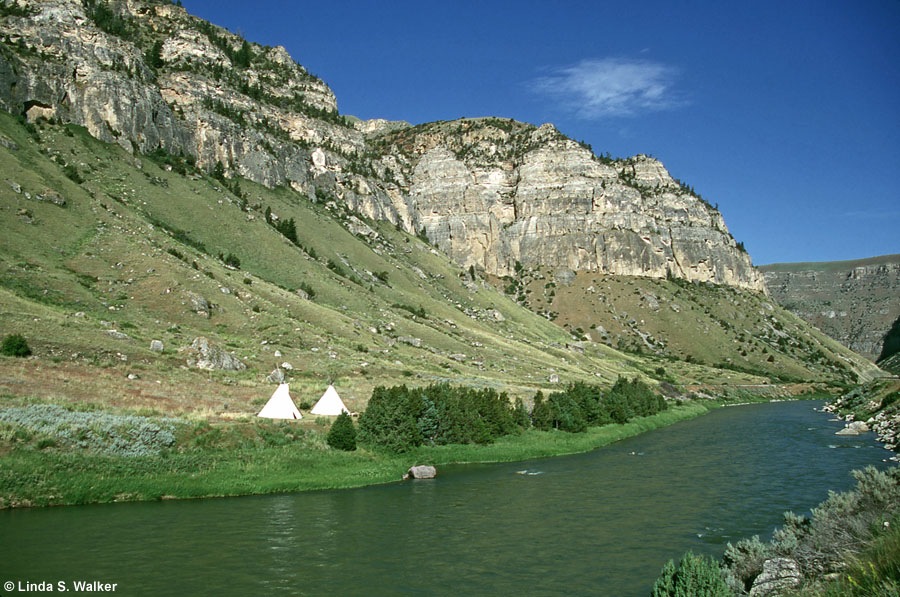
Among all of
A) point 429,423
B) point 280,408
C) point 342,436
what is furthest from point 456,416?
point 280,408

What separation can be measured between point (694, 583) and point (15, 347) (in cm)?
4680

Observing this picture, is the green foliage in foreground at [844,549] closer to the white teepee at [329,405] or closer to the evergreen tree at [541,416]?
the white teepee at [329,405]

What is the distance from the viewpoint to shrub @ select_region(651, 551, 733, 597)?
12.0 meters

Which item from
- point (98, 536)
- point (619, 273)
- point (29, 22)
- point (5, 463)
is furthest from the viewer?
point (619, 273)

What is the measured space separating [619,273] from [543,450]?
15334 cm

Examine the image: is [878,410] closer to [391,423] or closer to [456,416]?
[456,416]

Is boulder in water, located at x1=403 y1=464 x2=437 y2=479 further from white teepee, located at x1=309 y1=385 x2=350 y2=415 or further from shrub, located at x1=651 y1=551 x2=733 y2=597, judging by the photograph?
shrub, located at x1=651 y1=551 x2=733 y2=597

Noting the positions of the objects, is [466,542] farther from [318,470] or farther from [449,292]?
[449,292]

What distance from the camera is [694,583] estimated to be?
12.2 metres

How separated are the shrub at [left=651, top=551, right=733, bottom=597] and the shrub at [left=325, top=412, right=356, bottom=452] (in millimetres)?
26477

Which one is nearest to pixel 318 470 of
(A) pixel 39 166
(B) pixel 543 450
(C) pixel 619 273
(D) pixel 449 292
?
(B) pixel 543 450

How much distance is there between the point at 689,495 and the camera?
31156mm

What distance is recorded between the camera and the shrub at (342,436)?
36.7 metres

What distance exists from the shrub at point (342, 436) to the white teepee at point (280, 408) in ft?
16.1
